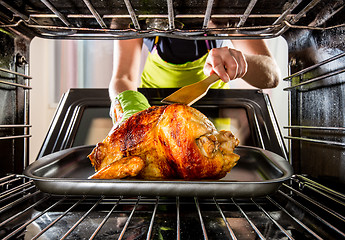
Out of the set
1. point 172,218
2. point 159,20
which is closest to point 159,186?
point 172,218

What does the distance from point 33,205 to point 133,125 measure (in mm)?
290

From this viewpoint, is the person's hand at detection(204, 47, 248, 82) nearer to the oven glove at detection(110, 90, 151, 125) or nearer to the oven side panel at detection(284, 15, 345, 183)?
the oven side panel at detection(284, 15, 345, 183)

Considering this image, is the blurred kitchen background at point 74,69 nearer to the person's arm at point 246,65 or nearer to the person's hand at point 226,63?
the person's arm at point 246,65

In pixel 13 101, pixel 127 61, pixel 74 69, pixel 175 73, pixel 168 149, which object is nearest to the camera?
pixel 168 149

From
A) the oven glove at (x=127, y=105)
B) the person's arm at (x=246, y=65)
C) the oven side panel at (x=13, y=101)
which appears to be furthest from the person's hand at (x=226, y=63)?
the oven side panel at (x=13, y=101)

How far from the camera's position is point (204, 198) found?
20.4 inches

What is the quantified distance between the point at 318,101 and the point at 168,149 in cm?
40

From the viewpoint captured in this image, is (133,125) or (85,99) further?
(85,99)

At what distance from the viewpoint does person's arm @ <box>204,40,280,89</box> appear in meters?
0.82

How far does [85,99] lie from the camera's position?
1059 millimetres

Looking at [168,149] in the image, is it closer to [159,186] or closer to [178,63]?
[159,186]

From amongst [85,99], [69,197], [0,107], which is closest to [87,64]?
[85,99]

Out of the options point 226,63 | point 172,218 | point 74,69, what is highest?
point 74,69

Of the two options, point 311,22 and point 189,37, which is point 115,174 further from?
point 311,22
